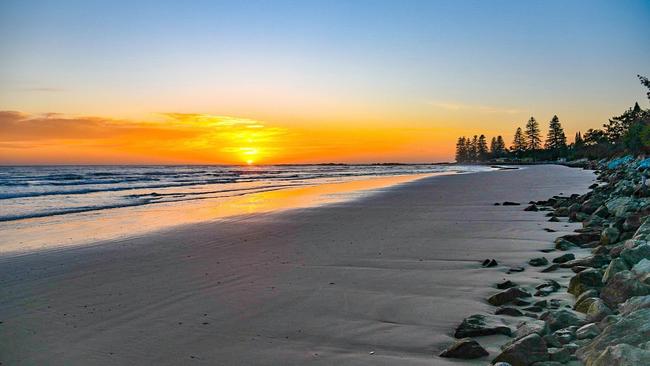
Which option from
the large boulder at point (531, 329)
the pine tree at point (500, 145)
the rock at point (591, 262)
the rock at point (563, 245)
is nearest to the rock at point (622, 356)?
the large boulder at point (531, 329)

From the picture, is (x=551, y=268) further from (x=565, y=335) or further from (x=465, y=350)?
(x=465, y=350)

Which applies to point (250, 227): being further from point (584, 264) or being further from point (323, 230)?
point (584, 264)

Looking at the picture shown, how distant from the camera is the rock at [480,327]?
154 inches

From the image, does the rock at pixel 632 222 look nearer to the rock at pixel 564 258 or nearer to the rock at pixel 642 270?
the rock at pixel 564 258

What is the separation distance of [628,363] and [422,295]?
2.86 m

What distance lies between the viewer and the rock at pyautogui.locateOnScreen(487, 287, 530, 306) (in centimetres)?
477

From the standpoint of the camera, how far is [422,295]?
5367 millimetres

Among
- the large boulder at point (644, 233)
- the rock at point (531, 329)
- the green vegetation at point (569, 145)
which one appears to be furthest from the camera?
the green vegetation at point (569, 145)

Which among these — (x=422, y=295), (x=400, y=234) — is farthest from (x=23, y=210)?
(x=422, y=295)

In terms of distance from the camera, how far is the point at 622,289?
3.94m

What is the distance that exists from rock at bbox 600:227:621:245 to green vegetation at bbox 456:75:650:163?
23.9 metres

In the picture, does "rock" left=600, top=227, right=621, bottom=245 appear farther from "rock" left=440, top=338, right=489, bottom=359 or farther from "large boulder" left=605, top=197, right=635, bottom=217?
"rock" left=440, top=338, right=489, bottom=359

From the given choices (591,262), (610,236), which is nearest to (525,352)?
(591,262)

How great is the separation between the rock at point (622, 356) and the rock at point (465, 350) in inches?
34.3
